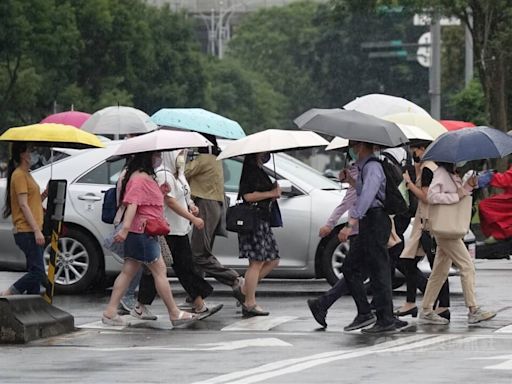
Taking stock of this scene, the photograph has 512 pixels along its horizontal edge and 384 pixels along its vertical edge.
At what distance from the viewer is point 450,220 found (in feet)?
46.6

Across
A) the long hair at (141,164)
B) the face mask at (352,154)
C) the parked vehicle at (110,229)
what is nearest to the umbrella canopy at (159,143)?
the long hair at (141,164)

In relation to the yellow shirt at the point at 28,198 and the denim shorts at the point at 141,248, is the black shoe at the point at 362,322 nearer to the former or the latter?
the denim shorts at the point at 141,248

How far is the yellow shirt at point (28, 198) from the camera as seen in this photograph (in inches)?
576

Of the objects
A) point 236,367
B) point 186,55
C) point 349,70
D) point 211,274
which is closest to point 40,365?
point 236,367

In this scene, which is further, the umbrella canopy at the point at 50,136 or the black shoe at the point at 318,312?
the umbrella canopy at the point at 50,136

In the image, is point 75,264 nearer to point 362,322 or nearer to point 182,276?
point 182,276

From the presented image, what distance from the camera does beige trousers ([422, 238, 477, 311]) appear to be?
47.2 feet

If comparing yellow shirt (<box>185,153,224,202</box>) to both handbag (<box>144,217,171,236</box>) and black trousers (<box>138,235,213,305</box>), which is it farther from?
handbag (<box>144,217,171,236</box>)

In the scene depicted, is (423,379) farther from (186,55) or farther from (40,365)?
(186,55)

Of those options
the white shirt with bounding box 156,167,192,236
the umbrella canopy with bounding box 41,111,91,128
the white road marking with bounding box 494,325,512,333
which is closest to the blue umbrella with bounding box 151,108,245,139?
the white shirt with bounding box 156,167,192,236

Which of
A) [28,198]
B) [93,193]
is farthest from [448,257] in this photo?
[93,193]

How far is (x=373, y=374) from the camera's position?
10727 mm

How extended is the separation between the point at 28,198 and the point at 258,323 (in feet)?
7.23

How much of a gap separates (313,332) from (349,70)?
2990 inches
